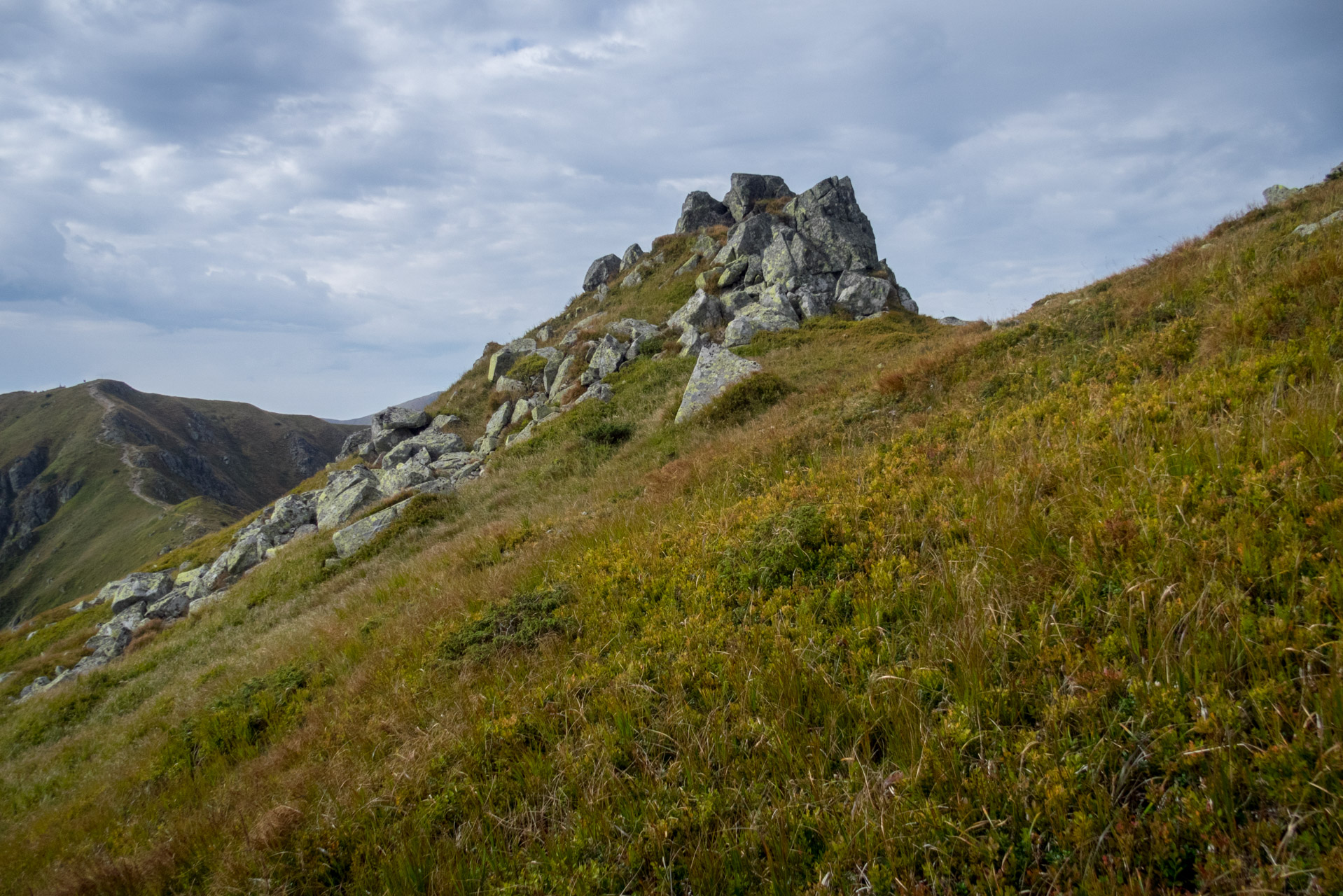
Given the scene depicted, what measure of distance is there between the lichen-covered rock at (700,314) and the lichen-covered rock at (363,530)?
15946 millimetres

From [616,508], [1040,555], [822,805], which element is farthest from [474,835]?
[616,508]

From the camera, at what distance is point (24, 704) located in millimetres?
16312

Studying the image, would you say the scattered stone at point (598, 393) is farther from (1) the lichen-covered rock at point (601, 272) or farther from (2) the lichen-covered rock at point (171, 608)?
(1) the lichen-covered rock at point (601, 272)

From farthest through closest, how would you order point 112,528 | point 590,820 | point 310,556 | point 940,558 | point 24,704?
point 112,528 < point 310,556 < point 24,704 < point 940,558 < point 590,820

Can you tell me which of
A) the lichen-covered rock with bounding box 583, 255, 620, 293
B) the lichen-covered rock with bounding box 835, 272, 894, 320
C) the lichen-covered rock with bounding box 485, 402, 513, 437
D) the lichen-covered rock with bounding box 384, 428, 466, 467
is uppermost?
the lichen-covered rock with bounding box 583, 255, 620, 293

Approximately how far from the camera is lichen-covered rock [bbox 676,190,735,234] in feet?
166

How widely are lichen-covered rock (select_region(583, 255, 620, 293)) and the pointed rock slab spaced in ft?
121

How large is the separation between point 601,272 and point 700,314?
92.5 ft

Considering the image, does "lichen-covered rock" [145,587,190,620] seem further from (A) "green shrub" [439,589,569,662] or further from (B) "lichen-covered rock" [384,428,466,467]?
(A) "green shrub" [439,589,569,662]

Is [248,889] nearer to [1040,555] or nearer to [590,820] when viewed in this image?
[590,820]

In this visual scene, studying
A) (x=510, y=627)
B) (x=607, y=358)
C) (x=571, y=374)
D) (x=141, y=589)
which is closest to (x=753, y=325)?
(x=607, y=358)

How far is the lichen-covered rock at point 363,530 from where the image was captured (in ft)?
57.2

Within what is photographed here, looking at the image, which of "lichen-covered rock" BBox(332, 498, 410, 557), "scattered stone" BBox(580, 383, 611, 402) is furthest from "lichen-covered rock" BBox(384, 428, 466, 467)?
"lichen-covered rock" BBox(332, 498, 410, 557)

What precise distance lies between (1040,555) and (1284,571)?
120 centimetres
